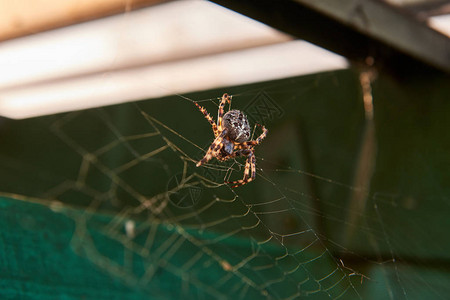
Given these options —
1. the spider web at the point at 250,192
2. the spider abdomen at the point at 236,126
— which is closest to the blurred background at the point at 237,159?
the spider web at the point at 250,192

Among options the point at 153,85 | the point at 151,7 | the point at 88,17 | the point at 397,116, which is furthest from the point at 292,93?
the point at 88,17

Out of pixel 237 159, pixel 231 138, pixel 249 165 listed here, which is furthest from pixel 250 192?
pixel 231 138

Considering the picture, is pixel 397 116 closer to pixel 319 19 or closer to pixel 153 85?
pixel 319 19

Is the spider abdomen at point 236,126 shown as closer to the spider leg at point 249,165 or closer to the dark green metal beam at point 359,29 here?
the spider leg at point 249,165

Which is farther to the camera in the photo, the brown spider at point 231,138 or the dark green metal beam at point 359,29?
the dark green metal beam at point 359,29

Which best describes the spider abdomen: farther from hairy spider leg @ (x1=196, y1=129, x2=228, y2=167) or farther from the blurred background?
the blurred background
